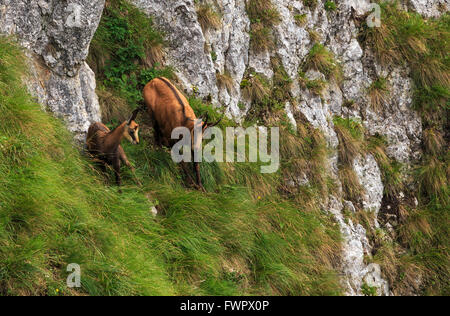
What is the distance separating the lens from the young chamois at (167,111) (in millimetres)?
6988

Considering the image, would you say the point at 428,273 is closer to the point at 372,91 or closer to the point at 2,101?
the point at 372,91

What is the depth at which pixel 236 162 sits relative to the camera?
26.7 ft

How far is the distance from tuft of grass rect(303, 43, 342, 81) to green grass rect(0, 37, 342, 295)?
316 centimetres

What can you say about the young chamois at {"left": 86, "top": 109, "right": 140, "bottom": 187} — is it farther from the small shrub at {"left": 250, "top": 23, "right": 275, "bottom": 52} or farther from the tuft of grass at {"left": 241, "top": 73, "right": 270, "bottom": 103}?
the small shrub at {"left": 250, "top": 23, "right": 275, "bottom": 52}

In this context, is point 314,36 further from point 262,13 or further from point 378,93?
point 378,93

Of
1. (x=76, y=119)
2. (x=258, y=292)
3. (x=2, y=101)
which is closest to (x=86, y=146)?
(x=76, y=119)

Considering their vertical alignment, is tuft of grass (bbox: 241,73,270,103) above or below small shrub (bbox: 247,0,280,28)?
below

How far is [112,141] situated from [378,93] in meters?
6.71

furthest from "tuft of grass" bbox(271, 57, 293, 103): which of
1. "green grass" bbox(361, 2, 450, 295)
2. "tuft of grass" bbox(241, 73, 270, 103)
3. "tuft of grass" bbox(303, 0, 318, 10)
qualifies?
"green grass" bbox(361, 2, 450, 295)

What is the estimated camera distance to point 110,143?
6.26 meters

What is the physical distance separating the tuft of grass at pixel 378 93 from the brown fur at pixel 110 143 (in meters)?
6.25

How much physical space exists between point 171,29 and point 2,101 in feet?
12.7

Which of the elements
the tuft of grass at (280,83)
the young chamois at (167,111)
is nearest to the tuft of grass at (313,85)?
the tuft of grass at (280,83)

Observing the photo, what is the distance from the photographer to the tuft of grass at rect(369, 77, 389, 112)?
1048cm
